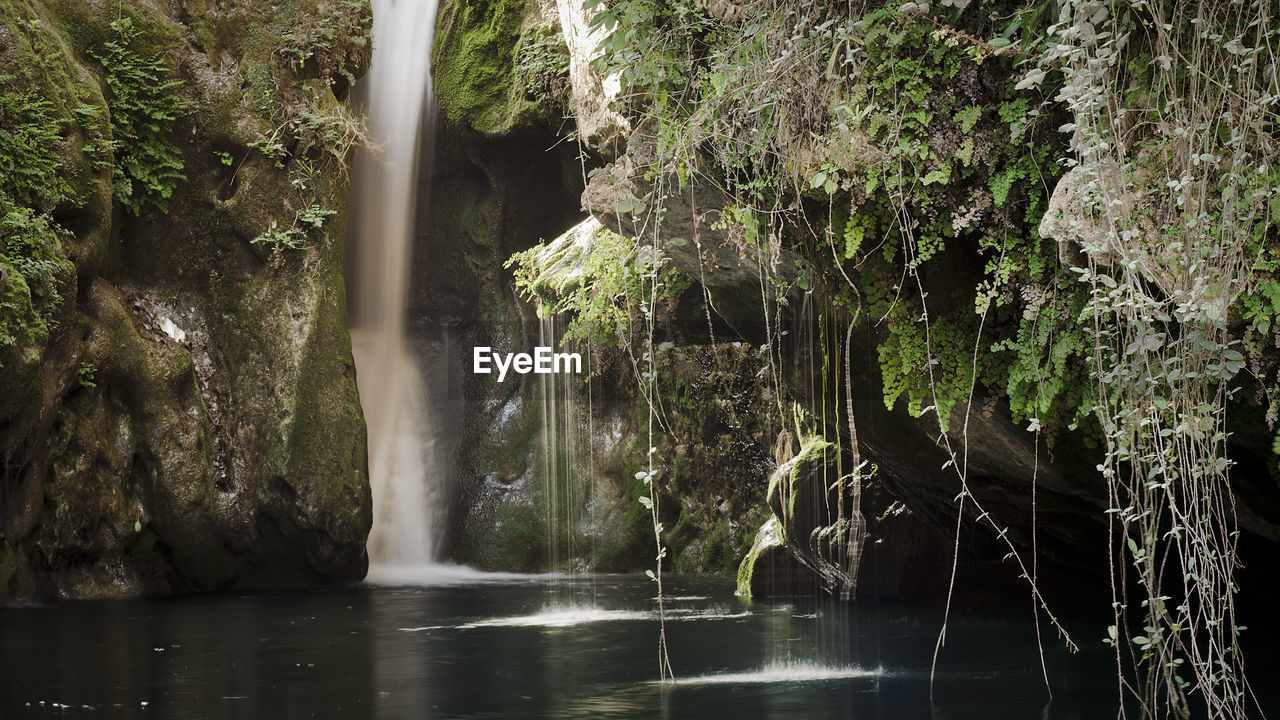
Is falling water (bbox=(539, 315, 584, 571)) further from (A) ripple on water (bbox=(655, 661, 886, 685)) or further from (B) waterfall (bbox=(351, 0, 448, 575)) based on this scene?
(A) ripple on water (bbox=(655, 661, 886, 685))

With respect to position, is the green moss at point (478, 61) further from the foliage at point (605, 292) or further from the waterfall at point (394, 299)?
the foliage at point (605, 292)

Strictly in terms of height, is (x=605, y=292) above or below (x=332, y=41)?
below

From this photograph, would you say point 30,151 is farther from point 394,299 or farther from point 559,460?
point 559,460

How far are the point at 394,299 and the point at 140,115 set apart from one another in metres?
4.67

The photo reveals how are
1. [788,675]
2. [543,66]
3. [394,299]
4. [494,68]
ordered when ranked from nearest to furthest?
[788,675] < [543,66] < [494,68] < [394,299]

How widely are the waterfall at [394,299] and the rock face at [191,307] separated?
5.55ft

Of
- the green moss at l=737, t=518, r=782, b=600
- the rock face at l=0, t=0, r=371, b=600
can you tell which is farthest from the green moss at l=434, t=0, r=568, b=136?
the green moss at l=737, t=518, r=782, b=600

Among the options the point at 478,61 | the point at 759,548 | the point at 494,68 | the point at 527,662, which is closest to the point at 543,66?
the point at 494,68

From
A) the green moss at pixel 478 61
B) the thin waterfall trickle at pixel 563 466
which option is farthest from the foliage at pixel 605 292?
Result: the green moss at pixel 478 61

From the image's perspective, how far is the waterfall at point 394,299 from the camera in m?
16.3

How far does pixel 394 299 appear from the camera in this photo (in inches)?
659

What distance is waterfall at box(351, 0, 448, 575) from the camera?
16344mm

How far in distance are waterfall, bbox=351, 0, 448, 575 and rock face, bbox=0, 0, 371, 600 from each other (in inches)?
66.6

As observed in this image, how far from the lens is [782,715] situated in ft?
→ 18.8
